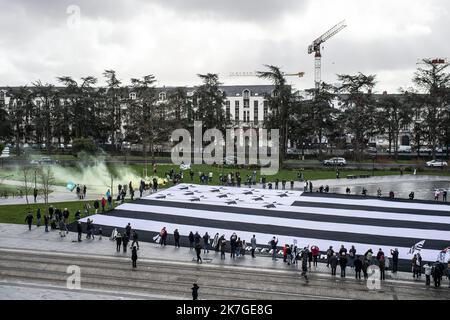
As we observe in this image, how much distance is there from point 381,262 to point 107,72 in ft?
233

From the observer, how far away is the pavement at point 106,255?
18266 mm

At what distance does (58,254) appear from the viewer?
76.7 feet

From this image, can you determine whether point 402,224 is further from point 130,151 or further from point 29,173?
point 130,151

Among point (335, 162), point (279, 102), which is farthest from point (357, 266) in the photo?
point (279, 102)

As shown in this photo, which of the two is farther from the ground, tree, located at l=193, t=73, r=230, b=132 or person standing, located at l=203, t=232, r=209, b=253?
tree, located at l=193, t=73, r=230, b=132

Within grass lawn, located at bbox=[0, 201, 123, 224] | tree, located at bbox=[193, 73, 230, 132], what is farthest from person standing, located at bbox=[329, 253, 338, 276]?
tree, located at bbox=[193, 73, 230, 132]

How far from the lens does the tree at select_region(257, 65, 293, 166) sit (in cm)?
6931

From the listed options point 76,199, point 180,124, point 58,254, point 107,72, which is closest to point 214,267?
point 58,254

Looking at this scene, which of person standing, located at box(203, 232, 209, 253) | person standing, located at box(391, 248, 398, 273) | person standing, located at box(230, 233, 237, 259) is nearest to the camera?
person standing, located at box(391, 248, 398, 273)

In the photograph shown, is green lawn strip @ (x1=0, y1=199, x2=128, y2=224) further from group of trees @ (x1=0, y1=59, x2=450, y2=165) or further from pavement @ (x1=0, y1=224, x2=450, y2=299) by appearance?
group of trees @ (x1=0, y1=59, x2=450, y2=165)

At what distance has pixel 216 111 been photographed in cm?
8500

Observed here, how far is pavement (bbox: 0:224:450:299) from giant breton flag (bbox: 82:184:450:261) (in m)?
3.50

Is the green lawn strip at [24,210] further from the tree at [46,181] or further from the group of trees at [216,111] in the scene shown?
the group of trees at [216,111]
